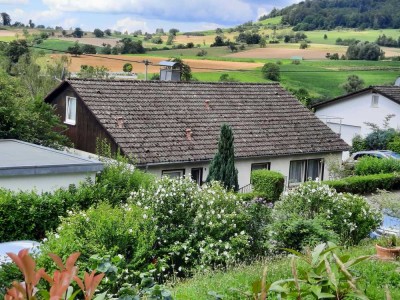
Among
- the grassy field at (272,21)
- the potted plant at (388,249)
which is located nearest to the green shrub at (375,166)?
the potted plant at (388,249)

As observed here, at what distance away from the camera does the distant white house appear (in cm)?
1731

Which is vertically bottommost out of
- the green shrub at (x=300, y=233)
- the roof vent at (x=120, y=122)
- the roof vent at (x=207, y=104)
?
the green shrub at (x=300, y=233)

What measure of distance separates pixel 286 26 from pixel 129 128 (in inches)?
3113

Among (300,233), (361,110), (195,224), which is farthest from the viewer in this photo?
(361,110)

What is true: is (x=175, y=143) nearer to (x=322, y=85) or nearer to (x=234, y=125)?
(x=234, y=125)

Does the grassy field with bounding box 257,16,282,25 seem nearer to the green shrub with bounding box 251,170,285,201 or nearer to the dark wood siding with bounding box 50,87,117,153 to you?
the dark wood siding with bounding box 50,87,117,153

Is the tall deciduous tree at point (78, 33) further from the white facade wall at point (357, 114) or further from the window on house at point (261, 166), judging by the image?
the window on house at point (261, 166)

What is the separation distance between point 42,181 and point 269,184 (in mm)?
8409

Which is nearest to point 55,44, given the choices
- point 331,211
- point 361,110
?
point 361,110

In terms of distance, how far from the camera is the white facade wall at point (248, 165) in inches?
972

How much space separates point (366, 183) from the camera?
25.7 meters

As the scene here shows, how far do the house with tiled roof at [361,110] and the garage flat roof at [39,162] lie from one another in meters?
25.2

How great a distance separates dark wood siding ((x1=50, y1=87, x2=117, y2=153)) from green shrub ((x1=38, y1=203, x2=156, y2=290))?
476 inches

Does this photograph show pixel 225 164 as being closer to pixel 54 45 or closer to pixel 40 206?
pixel 40 206
